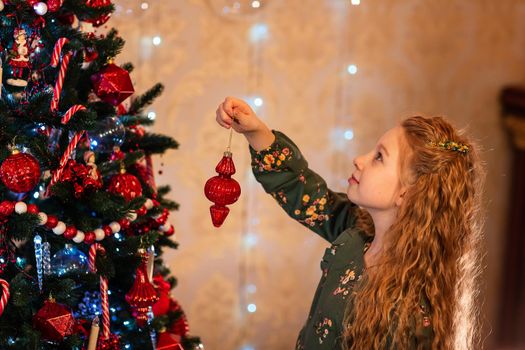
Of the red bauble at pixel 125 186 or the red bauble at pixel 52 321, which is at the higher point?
the red bauble at pixel 125 186

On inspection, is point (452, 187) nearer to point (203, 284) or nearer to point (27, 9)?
point (27, 9)

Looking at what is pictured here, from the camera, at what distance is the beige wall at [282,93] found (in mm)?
2555

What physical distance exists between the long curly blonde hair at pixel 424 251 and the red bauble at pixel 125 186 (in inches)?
20.5

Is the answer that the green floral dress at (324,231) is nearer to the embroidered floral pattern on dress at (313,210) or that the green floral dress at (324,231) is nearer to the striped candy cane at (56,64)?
the embroidered floral pattern on dress at (313,210)

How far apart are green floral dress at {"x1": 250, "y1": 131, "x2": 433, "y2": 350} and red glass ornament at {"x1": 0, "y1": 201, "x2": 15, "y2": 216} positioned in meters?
0.62

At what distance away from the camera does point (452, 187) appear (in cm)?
155

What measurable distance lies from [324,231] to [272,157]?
25 cm

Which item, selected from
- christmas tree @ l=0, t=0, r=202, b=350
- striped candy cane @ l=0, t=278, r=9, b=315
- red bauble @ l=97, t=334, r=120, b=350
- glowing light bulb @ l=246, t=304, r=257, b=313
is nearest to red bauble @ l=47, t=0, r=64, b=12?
christmas tree @ l=0, t=0, r=202, b=350

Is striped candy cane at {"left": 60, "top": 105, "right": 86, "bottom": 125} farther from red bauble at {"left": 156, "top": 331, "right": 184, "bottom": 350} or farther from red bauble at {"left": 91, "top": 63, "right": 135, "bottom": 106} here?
red bauble at {"left": 156, "top": 331, "right": 184, "bottom": 350}

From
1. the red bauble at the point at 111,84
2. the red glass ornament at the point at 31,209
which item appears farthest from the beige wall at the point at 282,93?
the red glass ornament at the point at 31,209

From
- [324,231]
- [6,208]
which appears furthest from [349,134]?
[6,208]

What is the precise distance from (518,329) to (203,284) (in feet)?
5.00

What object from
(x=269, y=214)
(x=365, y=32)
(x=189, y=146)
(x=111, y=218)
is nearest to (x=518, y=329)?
(x=269, y=214)

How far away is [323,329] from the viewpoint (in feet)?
5.12
